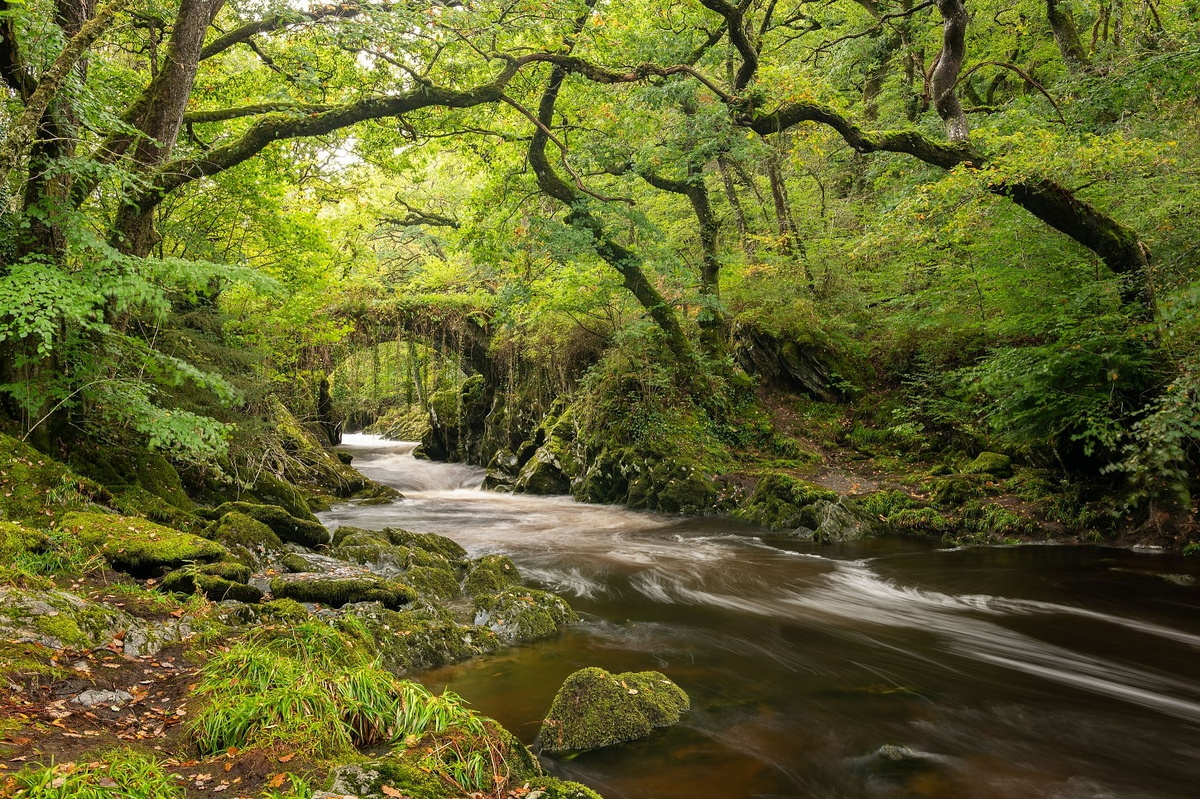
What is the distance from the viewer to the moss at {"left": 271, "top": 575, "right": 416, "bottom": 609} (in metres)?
5.80

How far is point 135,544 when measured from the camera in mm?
5273

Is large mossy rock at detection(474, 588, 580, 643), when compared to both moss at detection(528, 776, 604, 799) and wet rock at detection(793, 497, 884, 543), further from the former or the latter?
wet rock at detection(793, 497, 884, 543)

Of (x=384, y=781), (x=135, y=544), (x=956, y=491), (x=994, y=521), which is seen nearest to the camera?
(x=384, y=781)

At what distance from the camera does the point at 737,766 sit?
412 cm

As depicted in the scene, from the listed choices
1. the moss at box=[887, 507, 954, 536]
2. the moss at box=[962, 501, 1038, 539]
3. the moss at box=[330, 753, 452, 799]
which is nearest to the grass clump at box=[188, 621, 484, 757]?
the moss at box=[330, 753, 452, 799]

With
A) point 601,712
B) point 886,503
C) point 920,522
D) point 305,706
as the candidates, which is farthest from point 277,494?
point 920,522

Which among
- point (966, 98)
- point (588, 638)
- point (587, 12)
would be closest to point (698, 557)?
point (588, 638)

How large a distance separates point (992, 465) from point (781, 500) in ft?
12.5

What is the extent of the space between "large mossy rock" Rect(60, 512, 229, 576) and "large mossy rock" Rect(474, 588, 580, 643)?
8.66ft

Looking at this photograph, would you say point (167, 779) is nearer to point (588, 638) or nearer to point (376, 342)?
point (588, 638)

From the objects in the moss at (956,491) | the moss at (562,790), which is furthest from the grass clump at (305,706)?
the moss at (956,491)

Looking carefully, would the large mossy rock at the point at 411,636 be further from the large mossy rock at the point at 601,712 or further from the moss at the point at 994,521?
the moss at the point at 994,521

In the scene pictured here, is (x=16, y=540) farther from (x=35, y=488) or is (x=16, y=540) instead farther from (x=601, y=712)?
(x=601, y=712)

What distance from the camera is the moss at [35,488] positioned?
5.29m
